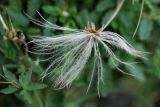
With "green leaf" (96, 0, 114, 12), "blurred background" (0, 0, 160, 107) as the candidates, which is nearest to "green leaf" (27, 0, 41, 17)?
"blurred background" (0, 0, 160, 107)

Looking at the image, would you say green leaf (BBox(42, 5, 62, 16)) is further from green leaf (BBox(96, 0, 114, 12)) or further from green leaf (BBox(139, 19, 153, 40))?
green leaf (BBox(139, 19, 153, 40))

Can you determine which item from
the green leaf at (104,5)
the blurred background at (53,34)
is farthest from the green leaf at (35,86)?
the green leaf at (104,5)

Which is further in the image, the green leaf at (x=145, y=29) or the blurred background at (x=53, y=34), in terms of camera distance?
the green leaf at (x=145, y=29)

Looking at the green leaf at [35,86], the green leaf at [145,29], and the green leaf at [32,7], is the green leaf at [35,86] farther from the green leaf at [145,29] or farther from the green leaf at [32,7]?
the green leaf at [145,29]

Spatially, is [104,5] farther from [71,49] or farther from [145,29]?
[71,49]

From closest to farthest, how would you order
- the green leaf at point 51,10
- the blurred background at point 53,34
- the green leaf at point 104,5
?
the blurred background at point 53,34 < the green leaf at point 51,10 < the green leaf at point 104,5

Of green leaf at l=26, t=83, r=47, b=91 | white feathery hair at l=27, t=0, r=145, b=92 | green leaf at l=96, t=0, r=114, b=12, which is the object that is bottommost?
green leaf at l=26, t=83, r=47, b=91

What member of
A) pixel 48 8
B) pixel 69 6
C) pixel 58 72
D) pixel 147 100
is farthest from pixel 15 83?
pixel 147 100
